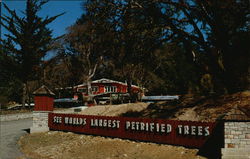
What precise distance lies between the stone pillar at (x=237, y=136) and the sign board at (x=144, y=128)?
1169 millimetres

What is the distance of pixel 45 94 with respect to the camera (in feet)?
56.0

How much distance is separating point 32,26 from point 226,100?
23.2m

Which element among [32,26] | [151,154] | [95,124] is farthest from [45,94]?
[32,26]

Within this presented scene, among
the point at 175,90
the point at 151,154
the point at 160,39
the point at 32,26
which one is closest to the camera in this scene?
the point at 151,154

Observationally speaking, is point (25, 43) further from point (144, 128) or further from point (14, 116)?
point (144, 128)

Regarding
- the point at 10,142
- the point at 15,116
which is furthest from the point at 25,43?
the point at 10,142

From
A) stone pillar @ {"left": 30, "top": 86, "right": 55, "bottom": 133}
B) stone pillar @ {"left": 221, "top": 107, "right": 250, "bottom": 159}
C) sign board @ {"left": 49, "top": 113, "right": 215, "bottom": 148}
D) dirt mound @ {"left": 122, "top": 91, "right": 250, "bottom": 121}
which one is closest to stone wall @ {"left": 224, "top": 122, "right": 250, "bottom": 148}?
stone pillar @ {"left": 221, "top": 107, "right": 250, "bottom": 159}

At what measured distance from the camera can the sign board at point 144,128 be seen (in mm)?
10406

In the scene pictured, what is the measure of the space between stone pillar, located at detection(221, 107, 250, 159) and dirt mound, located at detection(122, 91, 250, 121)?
8.80ft

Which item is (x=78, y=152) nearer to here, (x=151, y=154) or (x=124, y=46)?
(x=151, y=154)

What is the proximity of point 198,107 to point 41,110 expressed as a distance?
10173 millimetres

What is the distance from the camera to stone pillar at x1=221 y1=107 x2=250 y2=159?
8711 millimetres

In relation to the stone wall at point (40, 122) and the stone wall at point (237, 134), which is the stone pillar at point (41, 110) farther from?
the stone wall at point (237, 134)

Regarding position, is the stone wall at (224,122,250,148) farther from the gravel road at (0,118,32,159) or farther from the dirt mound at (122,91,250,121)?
the gravel road at (0,118,32,159)
